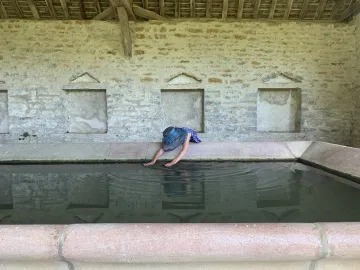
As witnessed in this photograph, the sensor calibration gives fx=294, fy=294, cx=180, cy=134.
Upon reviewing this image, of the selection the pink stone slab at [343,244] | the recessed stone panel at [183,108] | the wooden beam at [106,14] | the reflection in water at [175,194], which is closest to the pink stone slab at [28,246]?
the reflection in water at [175,194]

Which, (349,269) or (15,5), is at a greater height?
(15,5)

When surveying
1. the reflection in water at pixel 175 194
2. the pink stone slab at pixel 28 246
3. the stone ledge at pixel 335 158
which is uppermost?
the pink stone slab at pixel 28 246

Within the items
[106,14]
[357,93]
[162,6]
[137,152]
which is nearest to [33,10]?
[106,14]

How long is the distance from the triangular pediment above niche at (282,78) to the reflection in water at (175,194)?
3282 mm

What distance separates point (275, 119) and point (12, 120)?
5790 mm

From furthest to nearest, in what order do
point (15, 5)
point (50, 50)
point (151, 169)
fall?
point (50, 50)
point (15, 5)
point (151, 169)

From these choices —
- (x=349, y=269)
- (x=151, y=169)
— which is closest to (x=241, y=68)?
(x=151, y=169)

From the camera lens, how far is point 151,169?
342 cm

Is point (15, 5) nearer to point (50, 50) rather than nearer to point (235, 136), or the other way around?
point (50, 50)

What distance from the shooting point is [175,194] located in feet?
7.99

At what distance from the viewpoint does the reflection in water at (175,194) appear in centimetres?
193

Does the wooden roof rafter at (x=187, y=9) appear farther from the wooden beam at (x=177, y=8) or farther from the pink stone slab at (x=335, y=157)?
the pink stone slab at (x=335, y=157)

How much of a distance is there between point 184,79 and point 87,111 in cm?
230

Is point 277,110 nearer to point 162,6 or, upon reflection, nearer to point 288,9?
point 288,9
